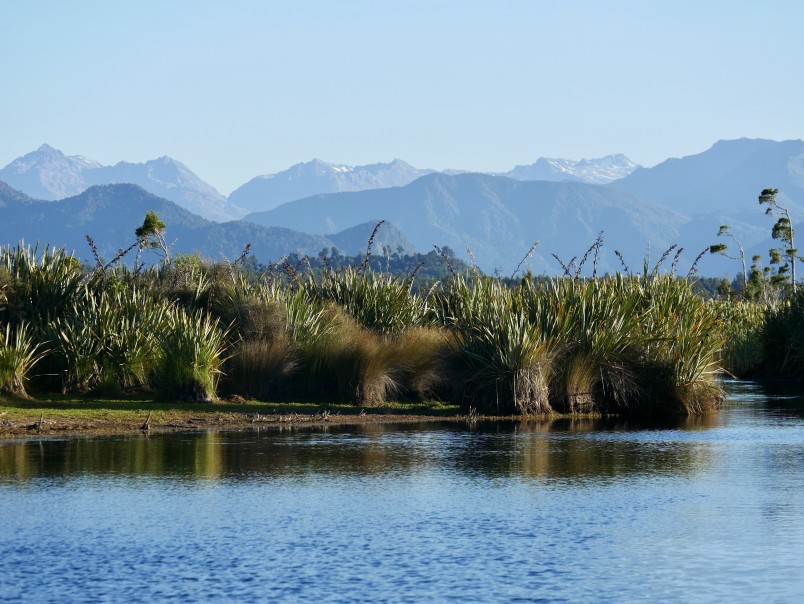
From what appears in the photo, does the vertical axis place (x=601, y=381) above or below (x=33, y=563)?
above

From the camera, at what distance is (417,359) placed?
2836 centimetres

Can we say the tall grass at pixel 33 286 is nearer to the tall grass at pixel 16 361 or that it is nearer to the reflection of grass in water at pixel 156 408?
the tall grass at pixel 16 361

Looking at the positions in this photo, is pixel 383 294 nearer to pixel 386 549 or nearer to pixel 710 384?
pixel 710 384

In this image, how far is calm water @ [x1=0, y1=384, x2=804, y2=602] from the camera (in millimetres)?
11812

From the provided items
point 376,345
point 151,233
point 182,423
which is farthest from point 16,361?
point 151,233

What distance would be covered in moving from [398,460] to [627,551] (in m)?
6.72

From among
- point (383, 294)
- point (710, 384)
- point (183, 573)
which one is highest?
point (383, 294)

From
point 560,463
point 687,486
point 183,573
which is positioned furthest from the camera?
point 560,463

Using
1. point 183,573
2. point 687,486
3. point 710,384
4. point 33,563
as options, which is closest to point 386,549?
point 183,573

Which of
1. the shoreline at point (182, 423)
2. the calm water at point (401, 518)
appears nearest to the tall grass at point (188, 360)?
the shoreline at point (182, 423)

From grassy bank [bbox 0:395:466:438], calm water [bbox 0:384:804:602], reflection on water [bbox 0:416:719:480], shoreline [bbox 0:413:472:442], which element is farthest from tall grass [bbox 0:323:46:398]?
calm water [bbox 0:384:804:602]

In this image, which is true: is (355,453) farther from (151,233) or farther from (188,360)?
(151,233)

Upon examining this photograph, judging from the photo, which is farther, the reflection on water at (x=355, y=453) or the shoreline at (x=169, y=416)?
the shoreline at (x=169, y=416)

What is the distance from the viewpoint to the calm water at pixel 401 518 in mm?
11812
